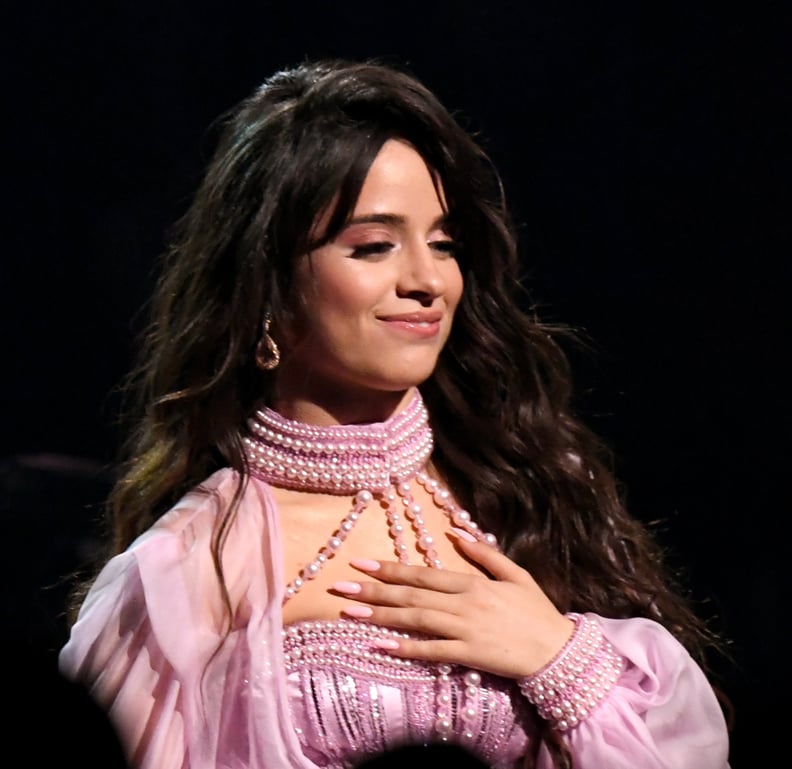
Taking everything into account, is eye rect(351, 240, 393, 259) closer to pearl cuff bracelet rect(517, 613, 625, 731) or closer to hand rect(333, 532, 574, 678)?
hand rect(333, 532, 574, 678)

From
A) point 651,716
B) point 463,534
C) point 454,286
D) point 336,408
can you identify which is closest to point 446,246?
point 454,286

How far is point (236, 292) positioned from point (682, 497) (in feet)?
2.87

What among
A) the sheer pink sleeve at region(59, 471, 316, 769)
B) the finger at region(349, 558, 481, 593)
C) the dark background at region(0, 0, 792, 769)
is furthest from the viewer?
the dark background at region(0, 0, 792, 769)

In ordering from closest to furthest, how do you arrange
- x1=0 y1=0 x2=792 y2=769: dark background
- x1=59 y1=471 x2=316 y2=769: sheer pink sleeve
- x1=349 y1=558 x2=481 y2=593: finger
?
x1=59 y1=471 x2=316 y2=769: sheer pink sleeve, x1=349 y1=558 x2=481 y2=593: finger, x1=0 y1=0 x2=792 y2=769: dark background

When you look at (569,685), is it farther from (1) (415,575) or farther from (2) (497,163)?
(2) (497,163)

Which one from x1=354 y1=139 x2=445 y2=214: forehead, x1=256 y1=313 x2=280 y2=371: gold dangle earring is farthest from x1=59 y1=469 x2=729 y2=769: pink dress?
x1=354 y1=139 x2=445 y2=214: forehead

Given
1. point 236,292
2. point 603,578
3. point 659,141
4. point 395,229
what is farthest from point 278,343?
point 659,141

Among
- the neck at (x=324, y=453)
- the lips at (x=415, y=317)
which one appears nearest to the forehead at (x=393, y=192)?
the lips at (x=415, y=317)

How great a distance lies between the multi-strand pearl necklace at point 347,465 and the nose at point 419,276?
15cm

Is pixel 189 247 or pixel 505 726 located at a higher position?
pixel 189 247

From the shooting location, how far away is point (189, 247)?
184 cm

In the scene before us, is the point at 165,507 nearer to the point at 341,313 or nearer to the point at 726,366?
the point at 341,313

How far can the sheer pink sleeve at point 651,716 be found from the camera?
1677mm

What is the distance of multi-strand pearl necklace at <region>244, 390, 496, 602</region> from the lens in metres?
1.75
